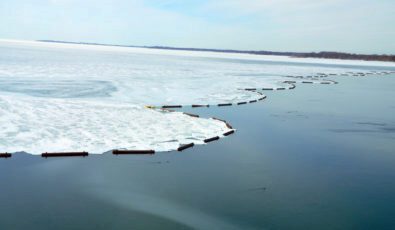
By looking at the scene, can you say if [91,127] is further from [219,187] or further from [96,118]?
[219,187]

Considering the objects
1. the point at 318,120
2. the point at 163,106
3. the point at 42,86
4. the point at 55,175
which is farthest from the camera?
the point at 42,86

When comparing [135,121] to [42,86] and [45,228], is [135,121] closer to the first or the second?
[45,228]

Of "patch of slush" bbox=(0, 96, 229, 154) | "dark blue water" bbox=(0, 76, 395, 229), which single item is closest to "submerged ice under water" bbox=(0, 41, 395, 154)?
"patch of slush" bbox=(0, 96, 229, 154)

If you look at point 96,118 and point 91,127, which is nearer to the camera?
point 91,127

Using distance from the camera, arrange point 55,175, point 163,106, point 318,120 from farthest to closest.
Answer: point 163,106 → point 318,120 → point 55,175

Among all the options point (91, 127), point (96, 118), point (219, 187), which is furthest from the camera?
point (96, 118)

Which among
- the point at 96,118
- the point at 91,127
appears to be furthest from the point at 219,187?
the point at 96,118

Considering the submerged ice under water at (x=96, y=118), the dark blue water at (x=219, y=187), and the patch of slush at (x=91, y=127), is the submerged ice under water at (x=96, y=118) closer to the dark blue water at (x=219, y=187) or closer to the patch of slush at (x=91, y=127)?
the patch of slush at (x=91, y=127)

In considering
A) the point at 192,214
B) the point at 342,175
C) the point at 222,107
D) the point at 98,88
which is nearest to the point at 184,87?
the point at 98,88
